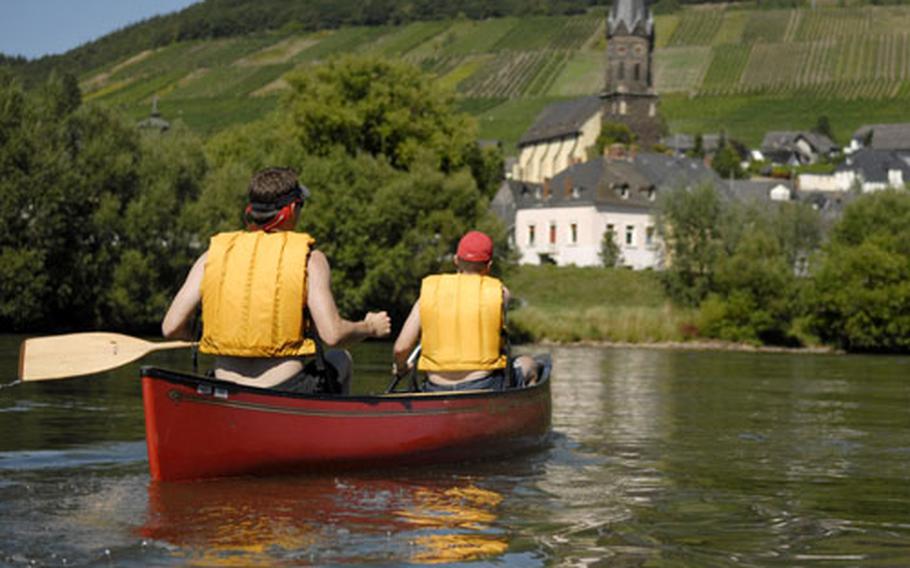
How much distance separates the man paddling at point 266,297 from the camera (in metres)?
10.4

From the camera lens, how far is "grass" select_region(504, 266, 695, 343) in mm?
52375

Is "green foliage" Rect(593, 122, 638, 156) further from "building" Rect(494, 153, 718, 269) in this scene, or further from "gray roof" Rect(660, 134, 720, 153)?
"building" Rect(494, 153, 718, 269)

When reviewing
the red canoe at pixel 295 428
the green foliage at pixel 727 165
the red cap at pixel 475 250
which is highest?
the green foliage at pixel 727 165

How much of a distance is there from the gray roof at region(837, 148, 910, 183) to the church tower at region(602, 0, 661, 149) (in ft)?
66.5

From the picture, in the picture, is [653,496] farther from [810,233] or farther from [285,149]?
[810,233]

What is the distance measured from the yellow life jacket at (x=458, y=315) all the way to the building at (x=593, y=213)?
77205 mm

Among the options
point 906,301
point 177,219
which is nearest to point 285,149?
point 177,219

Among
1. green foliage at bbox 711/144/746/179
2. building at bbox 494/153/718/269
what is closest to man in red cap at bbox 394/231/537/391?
building at bbox 494/153/718/269

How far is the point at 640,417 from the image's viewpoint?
1952 cm

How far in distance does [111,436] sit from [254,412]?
16.5ft

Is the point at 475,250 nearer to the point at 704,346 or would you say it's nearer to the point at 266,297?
the point at 266,297

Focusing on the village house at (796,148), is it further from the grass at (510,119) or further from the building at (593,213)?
the building at (593,213)

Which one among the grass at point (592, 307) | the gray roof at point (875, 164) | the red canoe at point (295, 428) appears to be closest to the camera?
the red canoe at point (295, 428)

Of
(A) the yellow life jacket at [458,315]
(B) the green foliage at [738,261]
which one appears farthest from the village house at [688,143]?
(A) the yellow life jacket at [458,315]
